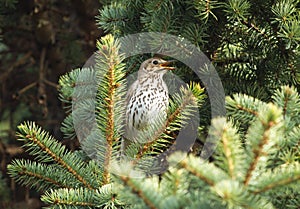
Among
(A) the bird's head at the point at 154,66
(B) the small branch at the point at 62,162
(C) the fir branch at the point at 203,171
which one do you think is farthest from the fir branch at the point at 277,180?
(A) the bird's head at the point at 154,66

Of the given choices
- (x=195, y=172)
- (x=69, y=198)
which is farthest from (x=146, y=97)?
(x=195, y=172)

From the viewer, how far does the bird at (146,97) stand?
8.43 feet

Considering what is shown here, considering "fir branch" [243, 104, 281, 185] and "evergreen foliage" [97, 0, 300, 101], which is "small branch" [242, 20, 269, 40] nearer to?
"evergreen foliage" [97, 0, 300, 101]

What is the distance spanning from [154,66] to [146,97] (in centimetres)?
24

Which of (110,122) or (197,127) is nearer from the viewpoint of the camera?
(110,122)

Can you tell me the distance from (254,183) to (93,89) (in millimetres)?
1273

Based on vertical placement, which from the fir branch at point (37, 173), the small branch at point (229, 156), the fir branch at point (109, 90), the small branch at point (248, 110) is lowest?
the fir branch at point (37, 173)

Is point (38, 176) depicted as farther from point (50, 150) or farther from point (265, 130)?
point (265, 130)

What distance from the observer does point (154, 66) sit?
102 inches

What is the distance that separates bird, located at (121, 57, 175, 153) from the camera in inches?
101

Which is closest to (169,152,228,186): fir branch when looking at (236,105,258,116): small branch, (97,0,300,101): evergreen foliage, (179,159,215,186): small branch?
(179,159,215,186): small branch

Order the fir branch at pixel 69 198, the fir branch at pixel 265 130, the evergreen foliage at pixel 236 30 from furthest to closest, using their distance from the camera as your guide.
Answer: the evergreen foliage at pixel 236 30 → the fir branch at pixel 69 198 → the fir branch at pixel 265 130

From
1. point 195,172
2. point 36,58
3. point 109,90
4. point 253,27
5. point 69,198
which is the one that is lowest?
point 69,198

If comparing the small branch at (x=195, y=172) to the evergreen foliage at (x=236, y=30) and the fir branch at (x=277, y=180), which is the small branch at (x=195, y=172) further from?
the evergreen foliage at (x=236, y=30)
